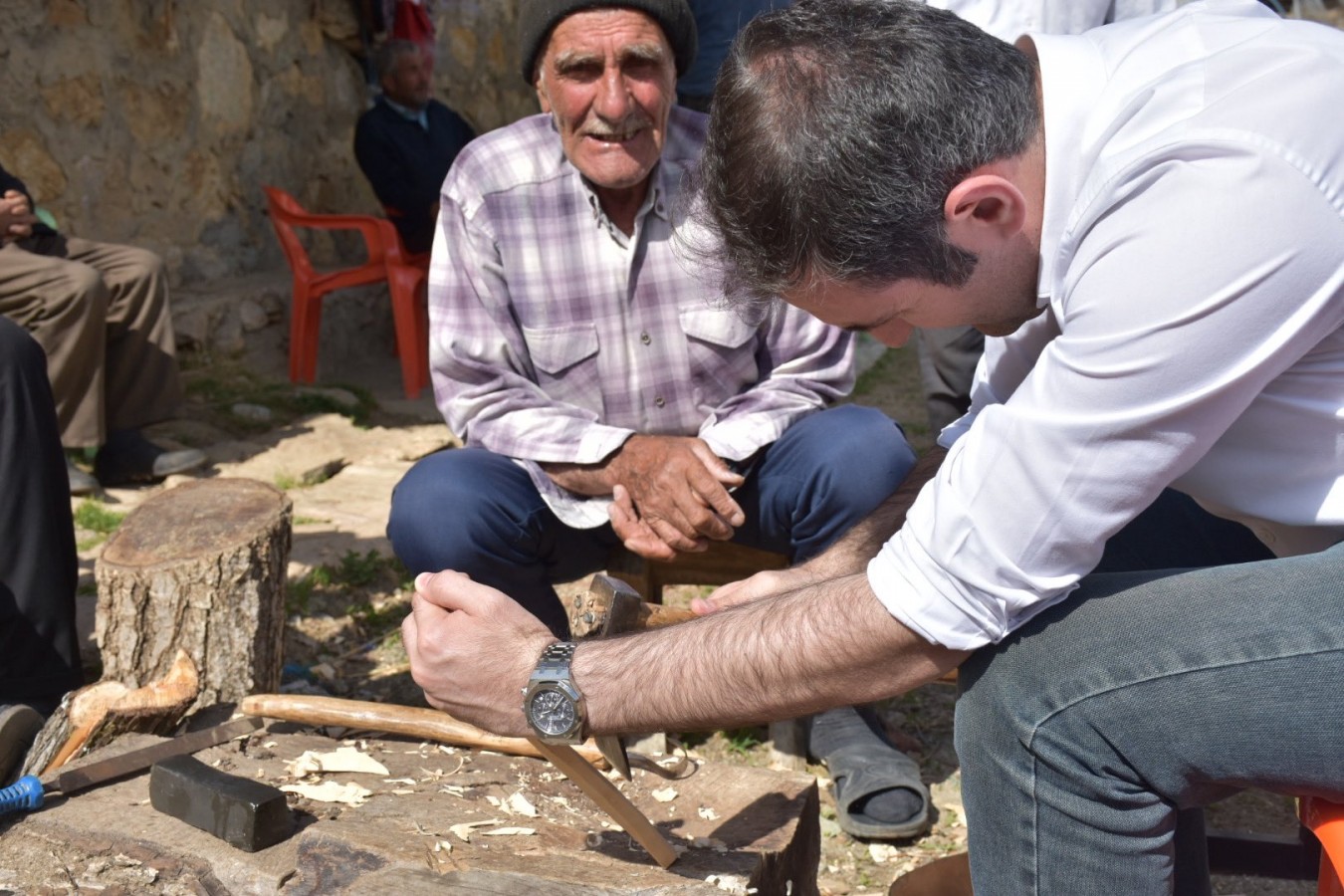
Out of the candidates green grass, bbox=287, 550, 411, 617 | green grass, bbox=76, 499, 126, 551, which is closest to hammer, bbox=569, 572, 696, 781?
green grass, bbox=287, 550, 411, 617

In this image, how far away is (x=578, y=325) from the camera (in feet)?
9.75

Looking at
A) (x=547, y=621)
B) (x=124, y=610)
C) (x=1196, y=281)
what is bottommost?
(x=547, y=621)

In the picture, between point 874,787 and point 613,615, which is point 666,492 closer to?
point 874,787

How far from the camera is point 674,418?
3.02m

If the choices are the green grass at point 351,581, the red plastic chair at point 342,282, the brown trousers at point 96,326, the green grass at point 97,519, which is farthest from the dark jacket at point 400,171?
the green grass at point 351,581

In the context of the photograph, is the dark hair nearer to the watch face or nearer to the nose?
the watch face

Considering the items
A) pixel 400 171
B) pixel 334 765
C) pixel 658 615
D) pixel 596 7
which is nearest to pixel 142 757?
pixel 334 765

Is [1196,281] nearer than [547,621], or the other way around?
[1196,281]

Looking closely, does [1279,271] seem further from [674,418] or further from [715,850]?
[674,418]

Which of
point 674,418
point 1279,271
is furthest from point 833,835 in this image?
point 1279,271

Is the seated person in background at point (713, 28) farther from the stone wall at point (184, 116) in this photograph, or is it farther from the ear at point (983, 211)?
the stone wall at point (184, 116)

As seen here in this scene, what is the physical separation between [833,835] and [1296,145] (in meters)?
1.82

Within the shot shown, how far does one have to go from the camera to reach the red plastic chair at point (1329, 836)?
59.5 inches

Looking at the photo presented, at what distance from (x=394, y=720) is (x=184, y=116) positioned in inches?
183
